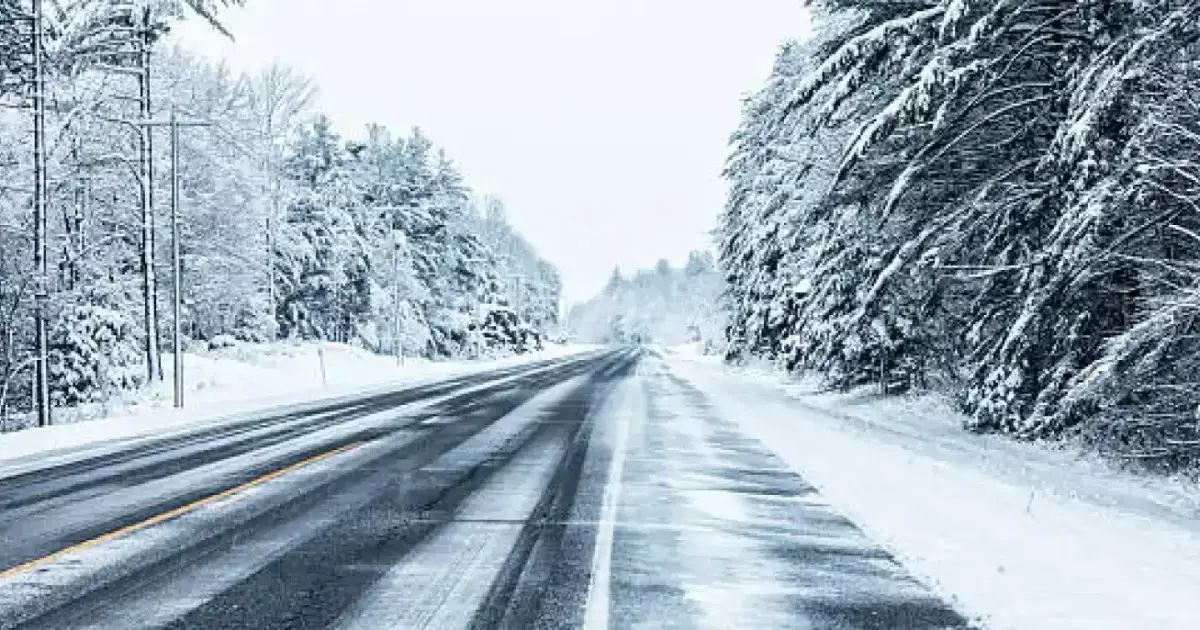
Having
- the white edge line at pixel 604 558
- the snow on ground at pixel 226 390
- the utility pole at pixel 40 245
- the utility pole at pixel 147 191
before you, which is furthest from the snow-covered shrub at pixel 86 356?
the white edge line at pixel 604 558

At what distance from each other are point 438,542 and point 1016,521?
4839 millimetres

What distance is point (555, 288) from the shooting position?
538 ft

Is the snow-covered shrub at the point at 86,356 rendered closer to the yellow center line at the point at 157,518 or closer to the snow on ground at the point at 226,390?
the snow on ground at the point at 226,390

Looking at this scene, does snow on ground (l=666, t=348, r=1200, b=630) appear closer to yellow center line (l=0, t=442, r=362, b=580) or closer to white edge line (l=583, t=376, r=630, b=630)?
white edge line (l=583, t=376, r=630, b=630)

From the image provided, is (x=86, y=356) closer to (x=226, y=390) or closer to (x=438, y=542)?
(x=226, y=390)

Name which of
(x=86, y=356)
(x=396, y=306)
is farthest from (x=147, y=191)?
(x=396, y=306)

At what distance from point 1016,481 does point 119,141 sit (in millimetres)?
31829

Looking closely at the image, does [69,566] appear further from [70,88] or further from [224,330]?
[224,330]

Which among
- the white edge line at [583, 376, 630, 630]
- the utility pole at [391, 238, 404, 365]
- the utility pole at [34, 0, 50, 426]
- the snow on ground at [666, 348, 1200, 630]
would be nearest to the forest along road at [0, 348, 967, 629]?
the white edge line at [583, 376, 630, 630]

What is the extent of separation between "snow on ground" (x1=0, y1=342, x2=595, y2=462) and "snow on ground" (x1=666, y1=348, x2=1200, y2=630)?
11.7m

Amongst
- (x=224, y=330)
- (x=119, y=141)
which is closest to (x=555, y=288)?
(x=224, y=330)

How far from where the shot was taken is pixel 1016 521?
8164 millimetres

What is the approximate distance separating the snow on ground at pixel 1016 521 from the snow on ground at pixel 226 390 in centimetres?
1166

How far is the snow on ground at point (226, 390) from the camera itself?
17047 mm
